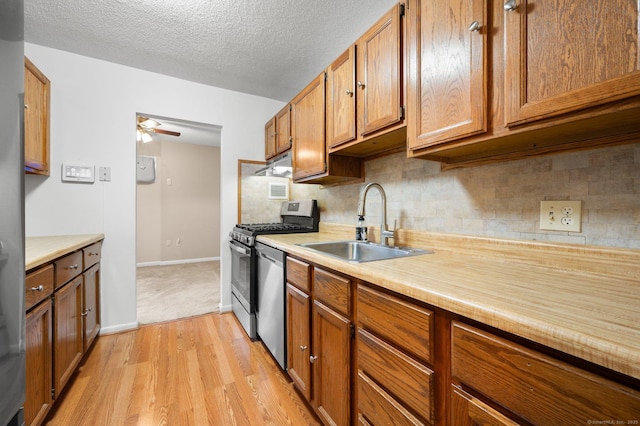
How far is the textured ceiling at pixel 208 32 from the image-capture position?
163cm

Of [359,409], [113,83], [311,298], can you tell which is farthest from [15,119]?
[113,83]

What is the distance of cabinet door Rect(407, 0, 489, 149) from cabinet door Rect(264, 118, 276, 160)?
5.86 feet

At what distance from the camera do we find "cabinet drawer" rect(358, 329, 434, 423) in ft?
2.33

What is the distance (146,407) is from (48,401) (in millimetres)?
428

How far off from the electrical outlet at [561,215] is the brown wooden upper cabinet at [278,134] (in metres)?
1.85

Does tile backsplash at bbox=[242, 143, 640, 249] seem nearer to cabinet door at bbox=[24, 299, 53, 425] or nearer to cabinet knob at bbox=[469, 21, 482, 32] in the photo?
cabinet knob at bbox=[469, 21, 482, 32]

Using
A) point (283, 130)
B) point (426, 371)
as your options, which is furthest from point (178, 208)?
point (426, 371)

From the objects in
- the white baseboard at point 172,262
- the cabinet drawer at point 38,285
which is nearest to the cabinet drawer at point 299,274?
the cabinet drawer at point 38,285

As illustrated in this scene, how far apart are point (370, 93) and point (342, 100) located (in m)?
0.27

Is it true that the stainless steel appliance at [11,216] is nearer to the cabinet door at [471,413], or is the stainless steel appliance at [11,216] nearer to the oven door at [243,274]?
the cabinet door at [471,413]

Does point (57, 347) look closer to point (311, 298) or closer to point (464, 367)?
point (311, 298)

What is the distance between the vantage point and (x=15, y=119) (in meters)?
0.56

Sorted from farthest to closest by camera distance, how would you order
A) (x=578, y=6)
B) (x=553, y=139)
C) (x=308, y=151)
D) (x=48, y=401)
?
(x=308, y=151)
(x=48, y=401)
(x=553, y=139)
(x=578, y=6)

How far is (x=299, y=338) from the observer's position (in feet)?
4.62
